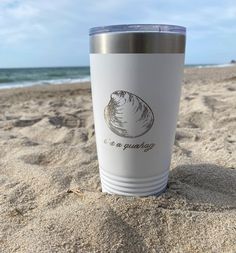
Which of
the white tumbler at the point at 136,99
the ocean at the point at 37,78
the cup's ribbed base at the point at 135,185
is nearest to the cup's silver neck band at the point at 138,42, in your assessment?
the white tumbler at the point at 136,99

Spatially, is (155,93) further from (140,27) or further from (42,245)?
(42,245)

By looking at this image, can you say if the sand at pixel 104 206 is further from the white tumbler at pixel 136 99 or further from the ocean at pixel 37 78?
the ocean at pixel 37 78

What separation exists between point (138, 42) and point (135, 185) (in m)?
0.58

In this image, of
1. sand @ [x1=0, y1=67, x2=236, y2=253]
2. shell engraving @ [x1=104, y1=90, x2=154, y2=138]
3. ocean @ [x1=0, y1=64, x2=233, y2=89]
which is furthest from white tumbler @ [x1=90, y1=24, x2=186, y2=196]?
ocean @ [x1=0, y1=64, x2=233, y2=89]

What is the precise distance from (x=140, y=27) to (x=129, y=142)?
44 centimetres

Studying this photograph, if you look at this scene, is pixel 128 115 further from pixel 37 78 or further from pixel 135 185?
pixel 37 78

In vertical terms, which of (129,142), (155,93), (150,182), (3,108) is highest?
(155,93)

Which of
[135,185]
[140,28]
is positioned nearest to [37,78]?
[135,185]

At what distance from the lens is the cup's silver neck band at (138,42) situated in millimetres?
1233

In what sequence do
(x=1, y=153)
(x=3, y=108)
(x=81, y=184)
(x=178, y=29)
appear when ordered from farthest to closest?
(x=3, y=108)
(x=1, y=153)
(x=81, y=184)
(x=178, y=29)

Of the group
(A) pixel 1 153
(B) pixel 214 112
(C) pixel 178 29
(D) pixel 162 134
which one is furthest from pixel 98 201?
(B) pixel 214 112

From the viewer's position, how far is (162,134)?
1387 mm

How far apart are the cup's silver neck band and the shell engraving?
0.52 ft

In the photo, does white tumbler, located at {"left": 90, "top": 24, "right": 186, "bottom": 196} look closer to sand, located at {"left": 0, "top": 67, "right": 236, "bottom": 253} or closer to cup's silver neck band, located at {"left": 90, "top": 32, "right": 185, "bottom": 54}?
cup's silver neck band, located at {"left": 90, "top": 32, "right": 185, "bottom": 54}
